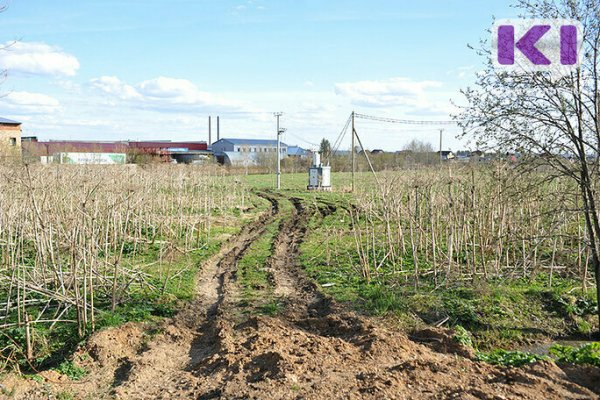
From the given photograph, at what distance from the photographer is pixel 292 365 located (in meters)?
5.74

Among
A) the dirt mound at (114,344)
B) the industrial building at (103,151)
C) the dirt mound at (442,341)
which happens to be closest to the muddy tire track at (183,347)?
the dirt mound at (114,344)

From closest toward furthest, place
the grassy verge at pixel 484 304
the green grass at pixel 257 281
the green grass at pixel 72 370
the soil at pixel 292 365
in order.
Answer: the soil at pixel 292 365 < the green grass at pixel 72 370 < the grassy verge at pixel 484 304 < the green grass at pixel 257 281

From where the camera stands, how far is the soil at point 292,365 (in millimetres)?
5133

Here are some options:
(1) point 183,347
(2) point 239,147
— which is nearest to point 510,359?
(1) point 183,347

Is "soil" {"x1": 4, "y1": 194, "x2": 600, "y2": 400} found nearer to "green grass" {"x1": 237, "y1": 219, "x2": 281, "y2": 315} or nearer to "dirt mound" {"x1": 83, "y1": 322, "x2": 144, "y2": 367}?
"dirt mound" {"x1": 83, "y1": 322, "x2": 144, "y2": 367}

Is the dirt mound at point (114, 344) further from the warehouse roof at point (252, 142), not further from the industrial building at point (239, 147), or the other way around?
the warehouse roof at point (252, 142)

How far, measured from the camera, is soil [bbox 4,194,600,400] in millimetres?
5133

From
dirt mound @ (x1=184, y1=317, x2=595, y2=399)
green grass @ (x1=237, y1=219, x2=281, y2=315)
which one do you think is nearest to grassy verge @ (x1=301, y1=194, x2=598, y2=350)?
green grass @ (x1=237, y1=219, x2=281, y2=315)

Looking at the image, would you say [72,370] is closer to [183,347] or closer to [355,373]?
[183,347]

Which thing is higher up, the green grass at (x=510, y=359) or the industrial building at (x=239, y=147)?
the industrial building at (x=239, y=147)

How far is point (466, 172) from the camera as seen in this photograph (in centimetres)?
1030

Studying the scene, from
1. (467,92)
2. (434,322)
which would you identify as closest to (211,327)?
(434,322)

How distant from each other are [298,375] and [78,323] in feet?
10.7

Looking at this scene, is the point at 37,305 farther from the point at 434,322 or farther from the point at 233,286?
the point at 434,322
